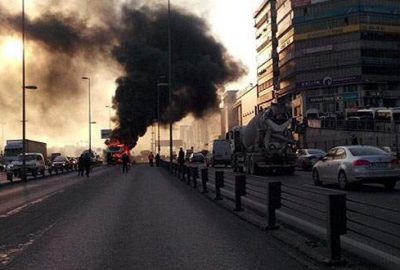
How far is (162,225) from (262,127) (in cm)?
1954

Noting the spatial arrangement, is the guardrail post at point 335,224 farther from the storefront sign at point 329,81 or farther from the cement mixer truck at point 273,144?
the storefront sign at point 329,81

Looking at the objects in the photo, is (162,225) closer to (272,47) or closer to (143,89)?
(143,89)

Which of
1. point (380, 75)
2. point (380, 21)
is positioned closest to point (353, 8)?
point (380, 21)

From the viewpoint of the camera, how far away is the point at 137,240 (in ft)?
30.1

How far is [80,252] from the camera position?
820cm

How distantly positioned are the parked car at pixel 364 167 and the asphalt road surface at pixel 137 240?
524 centimetres

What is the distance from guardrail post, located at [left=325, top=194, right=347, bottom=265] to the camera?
262 inches

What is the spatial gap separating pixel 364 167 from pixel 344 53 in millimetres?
76408

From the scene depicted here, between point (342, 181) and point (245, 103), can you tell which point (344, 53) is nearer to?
point (245, 103)

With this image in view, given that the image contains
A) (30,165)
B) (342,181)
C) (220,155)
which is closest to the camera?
(342,181)

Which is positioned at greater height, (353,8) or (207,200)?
(353,8)

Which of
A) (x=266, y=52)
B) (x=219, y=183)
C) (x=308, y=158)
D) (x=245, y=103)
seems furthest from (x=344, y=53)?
(x=219, y=183)

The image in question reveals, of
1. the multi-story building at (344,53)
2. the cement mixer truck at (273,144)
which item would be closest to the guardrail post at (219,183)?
the cement mixer truck at (273,144)

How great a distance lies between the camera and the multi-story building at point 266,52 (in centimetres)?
10981
